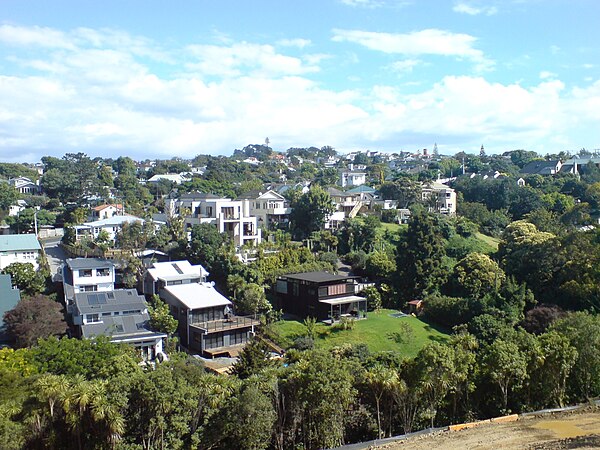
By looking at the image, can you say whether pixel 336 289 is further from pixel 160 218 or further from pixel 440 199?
pixel 440 199

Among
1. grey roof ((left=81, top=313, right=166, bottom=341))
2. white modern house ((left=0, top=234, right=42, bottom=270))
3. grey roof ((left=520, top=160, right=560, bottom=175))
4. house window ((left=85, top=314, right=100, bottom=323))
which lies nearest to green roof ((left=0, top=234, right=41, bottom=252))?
white modern house ((left=0, top=234, right=42, bottom=270))

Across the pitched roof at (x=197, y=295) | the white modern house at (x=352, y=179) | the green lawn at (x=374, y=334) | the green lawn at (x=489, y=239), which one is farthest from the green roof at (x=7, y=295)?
the white modern house at (x=352, y=179)

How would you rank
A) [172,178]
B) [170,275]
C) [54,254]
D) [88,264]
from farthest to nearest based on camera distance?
1. [172,178]
2. [54,254]
3. [170,275]
4. [88,264]

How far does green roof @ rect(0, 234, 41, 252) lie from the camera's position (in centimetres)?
3147

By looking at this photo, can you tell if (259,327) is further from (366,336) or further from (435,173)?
(435,173)

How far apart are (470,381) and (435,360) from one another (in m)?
1.99

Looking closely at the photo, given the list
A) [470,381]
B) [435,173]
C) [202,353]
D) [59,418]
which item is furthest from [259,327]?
[435,173]

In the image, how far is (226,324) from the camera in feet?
83.7

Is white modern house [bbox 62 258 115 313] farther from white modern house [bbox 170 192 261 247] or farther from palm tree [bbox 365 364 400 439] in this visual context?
palm tree [bbox 365 364 400 439]

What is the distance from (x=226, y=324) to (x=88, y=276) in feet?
25.5

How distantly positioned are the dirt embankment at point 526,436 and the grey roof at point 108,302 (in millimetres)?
14840

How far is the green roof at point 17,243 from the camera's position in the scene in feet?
103

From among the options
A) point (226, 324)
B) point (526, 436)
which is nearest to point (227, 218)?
point (226, 324)

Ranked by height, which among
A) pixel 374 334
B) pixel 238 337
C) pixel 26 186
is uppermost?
pixel 26 186
